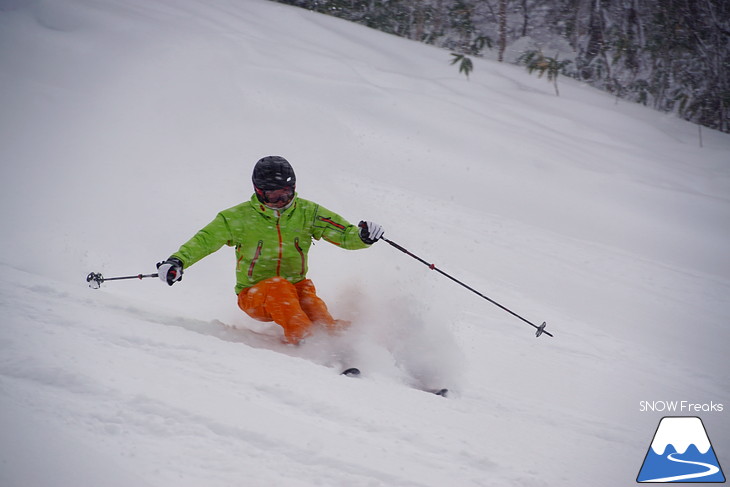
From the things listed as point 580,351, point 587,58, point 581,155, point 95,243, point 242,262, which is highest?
point 587,58

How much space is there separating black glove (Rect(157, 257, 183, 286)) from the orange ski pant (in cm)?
57

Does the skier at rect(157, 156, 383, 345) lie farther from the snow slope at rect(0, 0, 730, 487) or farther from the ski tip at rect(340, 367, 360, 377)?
the ski tip at rect(340, 367, 360, 377)

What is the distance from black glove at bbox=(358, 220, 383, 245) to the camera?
3951 mm

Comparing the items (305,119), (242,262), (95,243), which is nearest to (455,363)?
(242,262)

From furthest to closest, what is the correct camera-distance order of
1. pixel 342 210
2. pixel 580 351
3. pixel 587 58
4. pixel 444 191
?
pixel 587 58 → pixel 444 191 → pixel 342 210 → pixel 580 351

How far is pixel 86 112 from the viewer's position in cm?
846

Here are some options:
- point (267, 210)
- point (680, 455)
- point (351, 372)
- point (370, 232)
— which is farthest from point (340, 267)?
point (680, 455)

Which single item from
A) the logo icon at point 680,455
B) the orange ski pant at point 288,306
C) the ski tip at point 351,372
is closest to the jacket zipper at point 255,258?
the orange ski pant at point 288,306

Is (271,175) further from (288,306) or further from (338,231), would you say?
(288,306)

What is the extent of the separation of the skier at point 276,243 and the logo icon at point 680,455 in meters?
2.21

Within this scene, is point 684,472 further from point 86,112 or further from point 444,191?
point 86,112

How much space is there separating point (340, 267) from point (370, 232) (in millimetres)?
1799

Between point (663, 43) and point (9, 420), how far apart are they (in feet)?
65.1

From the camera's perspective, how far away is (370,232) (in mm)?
3965
